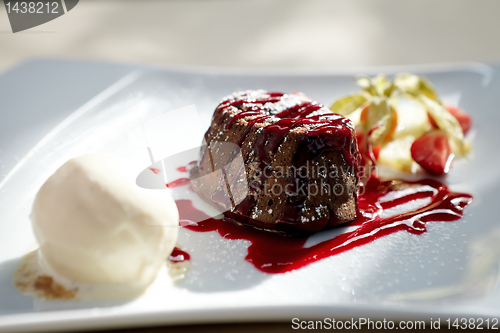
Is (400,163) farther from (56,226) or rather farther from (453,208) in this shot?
(56,226)

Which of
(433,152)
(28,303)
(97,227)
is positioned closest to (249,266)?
(97,227)

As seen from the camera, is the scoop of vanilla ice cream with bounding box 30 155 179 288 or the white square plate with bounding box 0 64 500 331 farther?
the scoop of vanilla ice cream with bounding box 30 155 179 288

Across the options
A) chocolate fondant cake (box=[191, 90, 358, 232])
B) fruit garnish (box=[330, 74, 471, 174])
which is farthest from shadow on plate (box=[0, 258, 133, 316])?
fruit garnish (box=[330, 74, 471, 174])

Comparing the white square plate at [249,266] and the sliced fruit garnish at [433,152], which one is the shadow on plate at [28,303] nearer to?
the white square plate at [249,266]

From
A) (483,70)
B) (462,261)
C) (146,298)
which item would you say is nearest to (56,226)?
(146,298)

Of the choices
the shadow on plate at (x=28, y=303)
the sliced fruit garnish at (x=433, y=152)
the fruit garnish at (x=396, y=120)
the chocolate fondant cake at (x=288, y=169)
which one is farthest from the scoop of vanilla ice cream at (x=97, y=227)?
the sliced fruit garnish at (x=433, y=152)

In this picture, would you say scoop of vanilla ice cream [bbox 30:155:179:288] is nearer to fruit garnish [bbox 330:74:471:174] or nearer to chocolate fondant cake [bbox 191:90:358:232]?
chocolate fondant cake [bbox 191:90:358:232]
